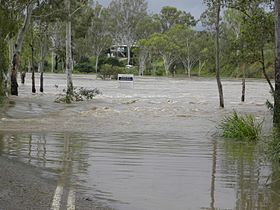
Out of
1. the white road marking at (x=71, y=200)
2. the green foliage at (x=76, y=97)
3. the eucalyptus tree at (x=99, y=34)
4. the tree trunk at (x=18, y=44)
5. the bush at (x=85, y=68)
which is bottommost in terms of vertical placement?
the green foliage at (x=76, y=97)

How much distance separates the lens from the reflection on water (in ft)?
26.6

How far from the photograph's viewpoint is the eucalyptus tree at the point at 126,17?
117312mm

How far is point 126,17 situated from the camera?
11900cm

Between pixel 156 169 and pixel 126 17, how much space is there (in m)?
110

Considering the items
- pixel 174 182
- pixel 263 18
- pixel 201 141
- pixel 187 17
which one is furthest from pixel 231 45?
pixel 187 17

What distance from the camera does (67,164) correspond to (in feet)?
36.0

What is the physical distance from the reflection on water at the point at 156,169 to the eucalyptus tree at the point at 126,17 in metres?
103

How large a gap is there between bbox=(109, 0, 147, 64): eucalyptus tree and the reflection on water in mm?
102512

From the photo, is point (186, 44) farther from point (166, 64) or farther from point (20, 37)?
point (20, 37)

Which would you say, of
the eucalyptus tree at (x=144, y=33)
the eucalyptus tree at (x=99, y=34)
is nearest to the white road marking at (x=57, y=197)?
the eucalyptus tree at (x=144, y=33)

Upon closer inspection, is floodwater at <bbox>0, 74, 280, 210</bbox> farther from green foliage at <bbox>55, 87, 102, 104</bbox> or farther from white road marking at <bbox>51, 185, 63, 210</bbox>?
green foliage at <bbox>55, 87, 102, 104</bbox>

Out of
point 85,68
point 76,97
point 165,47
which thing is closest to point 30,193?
point 76,97

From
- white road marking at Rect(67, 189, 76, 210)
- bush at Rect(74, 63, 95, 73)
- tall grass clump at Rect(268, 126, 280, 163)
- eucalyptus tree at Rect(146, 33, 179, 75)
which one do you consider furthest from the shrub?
white road marking at Rect(67, 189, 76, 210)

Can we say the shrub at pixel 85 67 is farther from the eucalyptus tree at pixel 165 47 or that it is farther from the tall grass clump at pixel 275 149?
the tall grass clump at pixel 275 149
